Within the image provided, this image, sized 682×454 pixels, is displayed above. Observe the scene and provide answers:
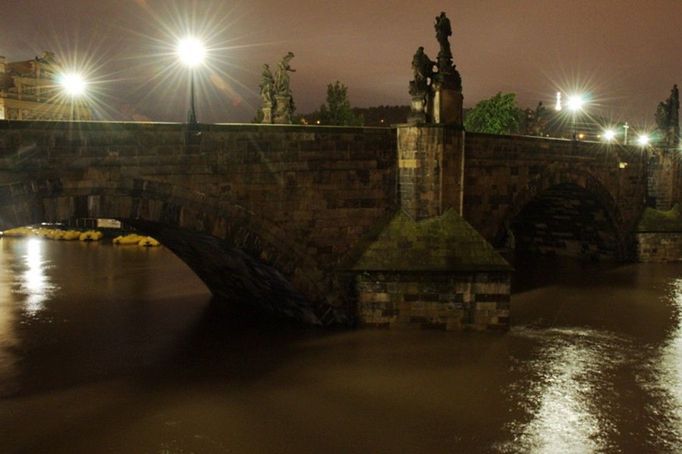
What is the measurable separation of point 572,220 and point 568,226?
0.57 metres

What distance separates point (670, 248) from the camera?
3369 cm

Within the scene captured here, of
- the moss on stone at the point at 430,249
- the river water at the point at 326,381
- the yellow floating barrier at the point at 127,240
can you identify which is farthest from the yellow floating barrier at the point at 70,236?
the moss on stone at the point at 430,249

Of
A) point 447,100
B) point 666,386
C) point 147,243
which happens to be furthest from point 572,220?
point 147,243

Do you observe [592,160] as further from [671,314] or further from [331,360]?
[331,360]

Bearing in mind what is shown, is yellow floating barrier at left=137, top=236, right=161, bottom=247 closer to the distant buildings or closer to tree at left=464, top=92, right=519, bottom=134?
the distant buildings

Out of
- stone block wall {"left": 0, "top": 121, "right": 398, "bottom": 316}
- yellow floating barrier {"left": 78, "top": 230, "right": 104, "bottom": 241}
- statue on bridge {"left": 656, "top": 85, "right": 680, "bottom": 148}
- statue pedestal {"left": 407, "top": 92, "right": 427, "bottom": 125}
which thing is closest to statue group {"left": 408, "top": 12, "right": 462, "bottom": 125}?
statue pedestal {"left": 407, "top": 92, "right": 427, "bottom": 125}

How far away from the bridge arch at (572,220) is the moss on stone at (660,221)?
4.13 ft

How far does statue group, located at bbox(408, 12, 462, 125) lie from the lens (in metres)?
19.3

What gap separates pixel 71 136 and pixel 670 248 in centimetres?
3034

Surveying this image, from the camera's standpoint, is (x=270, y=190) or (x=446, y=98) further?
(x=446, y=98)

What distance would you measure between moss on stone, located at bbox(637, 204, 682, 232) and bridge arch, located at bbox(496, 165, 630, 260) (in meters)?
1.26

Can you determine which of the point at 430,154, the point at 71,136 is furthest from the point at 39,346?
the point at 430,154

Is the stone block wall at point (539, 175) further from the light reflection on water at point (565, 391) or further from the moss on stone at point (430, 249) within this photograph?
the light reflection on water at point (565, 391)

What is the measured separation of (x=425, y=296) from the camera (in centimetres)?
1817
